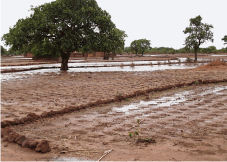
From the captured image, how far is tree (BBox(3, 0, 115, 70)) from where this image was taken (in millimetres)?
17047

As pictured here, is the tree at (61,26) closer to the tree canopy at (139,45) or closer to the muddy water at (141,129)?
the muddy water at (141,129)

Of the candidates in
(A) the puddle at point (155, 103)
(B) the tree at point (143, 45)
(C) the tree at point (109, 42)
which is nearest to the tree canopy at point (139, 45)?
(B) the tree at point (143, 45)

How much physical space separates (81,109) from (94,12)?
13327mm

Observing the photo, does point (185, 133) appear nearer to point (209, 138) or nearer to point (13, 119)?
point (209, 138)

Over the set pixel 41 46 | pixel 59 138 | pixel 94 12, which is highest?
pixel 94 12

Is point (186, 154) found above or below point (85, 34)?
below

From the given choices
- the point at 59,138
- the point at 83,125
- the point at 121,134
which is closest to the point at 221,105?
the point at 121,134

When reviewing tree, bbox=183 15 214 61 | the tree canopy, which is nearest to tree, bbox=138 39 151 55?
the tree canopy

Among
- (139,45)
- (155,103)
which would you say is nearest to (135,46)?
(139,45)

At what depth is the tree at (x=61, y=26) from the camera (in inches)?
671

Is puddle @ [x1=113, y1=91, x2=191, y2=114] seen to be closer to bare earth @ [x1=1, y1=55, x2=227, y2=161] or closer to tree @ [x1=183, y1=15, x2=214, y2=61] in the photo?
bare earth @ [x1=1, y1=55, x2=227, y2=161]

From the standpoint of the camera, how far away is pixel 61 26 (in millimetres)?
16875

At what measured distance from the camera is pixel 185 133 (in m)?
4.14

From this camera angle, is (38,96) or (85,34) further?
(85,34)
